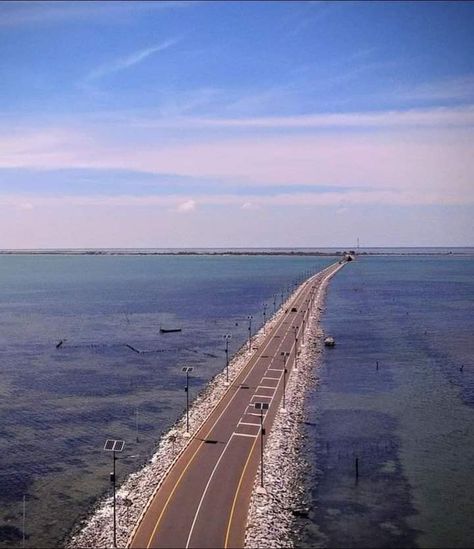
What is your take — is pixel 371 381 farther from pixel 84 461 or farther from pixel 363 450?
pixel 84 461

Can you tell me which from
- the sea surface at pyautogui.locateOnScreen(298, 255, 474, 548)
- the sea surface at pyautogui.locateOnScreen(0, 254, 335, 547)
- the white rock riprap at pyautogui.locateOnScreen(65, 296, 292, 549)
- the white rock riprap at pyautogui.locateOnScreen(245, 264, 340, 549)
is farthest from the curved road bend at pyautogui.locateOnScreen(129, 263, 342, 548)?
the sea surface at pyautogui.locateOnScreen(0, 254, 335, 547)

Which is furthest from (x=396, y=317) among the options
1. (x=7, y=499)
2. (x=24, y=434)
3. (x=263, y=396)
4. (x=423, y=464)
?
(x=7, y=499)

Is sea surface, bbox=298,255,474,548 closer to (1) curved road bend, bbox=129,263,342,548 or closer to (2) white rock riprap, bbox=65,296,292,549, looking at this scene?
(1) curved road bend, bbox=129,263,342,548

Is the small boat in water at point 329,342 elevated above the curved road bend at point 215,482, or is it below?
above

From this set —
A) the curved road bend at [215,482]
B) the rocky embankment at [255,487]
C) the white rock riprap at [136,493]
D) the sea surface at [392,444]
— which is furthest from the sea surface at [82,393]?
the sea surface at [392,444]

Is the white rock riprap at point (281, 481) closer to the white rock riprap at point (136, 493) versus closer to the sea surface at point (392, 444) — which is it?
the sea surface at point (392, 444)

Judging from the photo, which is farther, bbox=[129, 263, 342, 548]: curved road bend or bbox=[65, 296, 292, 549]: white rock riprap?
Answer: bbox=[65, 296, 292, 549]: white rock riprap

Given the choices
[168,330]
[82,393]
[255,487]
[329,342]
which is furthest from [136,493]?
[168,330]
